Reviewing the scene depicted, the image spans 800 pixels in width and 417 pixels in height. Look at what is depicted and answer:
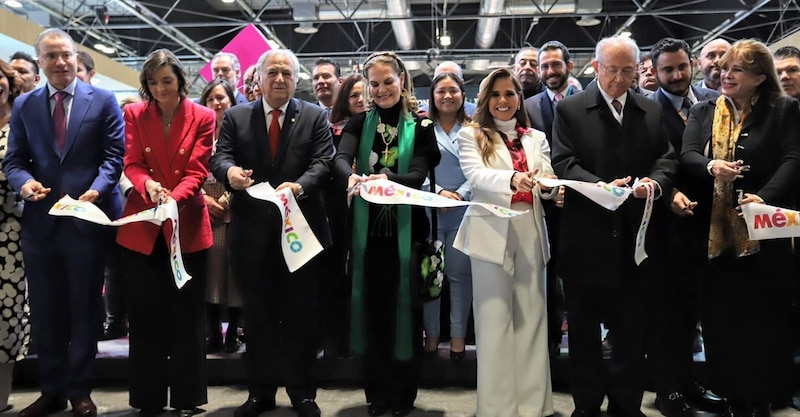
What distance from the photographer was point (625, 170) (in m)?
3.04

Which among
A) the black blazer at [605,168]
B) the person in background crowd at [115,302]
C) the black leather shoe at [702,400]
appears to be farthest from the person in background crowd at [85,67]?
the black leather shoe at [702,400]

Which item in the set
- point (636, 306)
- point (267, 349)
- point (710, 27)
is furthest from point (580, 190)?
point (710, 27)

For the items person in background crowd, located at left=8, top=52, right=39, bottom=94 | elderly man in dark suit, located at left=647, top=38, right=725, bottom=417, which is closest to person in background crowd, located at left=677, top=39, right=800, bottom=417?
elderly man in dark suit, located at left=647, top=38, right=725, bottom=417

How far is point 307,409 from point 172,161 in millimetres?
1414

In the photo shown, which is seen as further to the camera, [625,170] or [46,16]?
[46,16]

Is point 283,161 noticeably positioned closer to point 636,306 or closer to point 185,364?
point 185,364

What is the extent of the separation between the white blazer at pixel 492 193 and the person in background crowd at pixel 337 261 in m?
0.94

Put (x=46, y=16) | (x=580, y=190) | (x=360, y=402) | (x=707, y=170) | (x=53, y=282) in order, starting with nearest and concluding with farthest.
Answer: (x=580, y=190), (x=707, y=170), (x=53, y=282), (x=360, y=402), (x=46, y=16)

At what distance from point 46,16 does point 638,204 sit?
48.8 feet

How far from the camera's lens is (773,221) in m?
2.91

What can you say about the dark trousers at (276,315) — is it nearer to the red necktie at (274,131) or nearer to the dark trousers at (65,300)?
the red necktie at (274,131)

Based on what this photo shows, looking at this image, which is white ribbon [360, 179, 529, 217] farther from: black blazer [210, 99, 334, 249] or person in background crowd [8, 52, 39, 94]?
person in background crowd [8, 52, 39, 94]

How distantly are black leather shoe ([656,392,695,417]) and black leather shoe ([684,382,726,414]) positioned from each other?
0.22 meters

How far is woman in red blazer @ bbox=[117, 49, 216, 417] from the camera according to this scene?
3.22 meters
